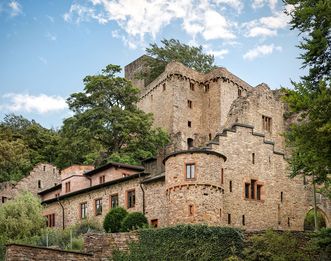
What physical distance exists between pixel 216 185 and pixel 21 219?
15.6 m

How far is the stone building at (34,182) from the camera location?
62688mm

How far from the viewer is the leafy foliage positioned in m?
35.5

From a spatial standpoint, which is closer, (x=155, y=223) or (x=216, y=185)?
(x=216, y=185)

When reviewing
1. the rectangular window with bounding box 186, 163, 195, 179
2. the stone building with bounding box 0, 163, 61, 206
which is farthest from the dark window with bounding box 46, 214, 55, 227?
the rectangular window with bounding box 186, 163, 195, 179

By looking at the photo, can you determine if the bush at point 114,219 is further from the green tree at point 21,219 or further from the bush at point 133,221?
the green tree at point 21,219

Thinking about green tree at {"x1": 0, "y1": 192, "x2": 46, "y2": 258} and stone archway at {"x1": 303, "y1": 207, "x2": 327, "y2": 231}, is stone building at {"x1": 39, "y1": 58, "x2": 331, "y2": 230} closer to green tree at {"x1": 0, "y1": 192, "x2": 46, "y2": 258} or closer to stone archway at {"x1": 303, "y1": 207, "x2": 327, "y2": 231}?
stone archway at {"x1": 303, "y1": 207, "x2": 327, "y2": 231}

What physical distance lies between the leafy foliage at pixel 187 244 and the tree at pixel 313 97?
5.27 m

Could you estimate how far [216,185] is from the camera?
42781 millimetres

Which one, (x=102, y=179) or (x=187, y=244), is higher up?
(x=102, y=179)

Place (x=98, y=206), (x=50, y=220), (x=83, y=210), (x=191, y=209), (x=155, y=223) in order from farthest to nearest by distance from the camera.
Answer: (x=50, y=220)
(x=83, y=210)
(x=98, y=206)
(x=155, y=223)
(x=191, y=209)

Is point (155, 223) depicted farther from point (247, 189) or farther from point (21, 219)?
point (21, 219)

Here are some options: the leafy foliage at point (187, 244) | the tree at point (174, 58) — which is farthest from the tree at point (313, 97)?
the tree at point (174, 58)

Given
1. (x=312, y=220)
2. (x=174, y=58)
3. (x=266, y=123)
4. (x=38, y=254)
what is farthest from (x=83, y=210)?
(x=174, y=58)

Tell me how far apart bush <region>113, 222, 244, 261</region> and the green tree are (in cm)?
1330
